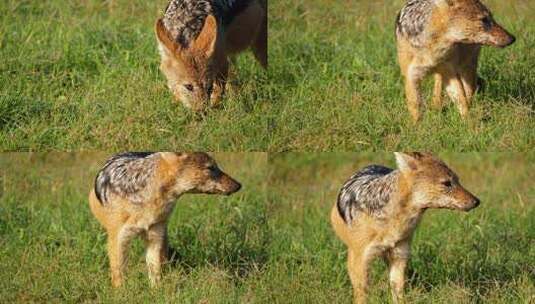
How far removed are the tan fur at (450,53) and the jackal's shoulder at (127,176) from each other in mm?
2330

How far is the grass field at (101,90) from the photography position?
9.95m

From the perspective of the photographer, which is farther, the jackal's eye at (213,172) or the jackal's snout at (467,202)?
the jackal's eye at (213,172)

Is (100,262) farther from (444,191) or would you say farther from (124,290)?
(444,191)

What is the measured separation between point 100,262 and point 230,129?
155 cm

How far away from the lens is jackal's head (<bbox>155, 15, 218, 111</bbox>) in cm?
977

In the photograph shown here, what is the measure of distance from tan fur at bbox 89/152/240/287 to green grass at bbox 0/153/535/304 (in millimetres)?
338

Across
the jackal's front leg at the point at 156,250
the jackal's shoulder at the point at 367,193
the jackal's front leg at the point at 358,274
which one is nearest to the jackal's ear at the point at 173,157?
the jackal's front leg at the point at 156,250

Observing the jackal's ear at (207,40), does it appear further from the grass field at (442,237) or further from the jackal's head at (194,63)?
the grass field at (442,237)

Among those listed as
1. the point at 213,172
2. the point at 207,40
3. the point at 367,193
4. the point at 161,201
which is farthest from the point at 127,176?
the point at 367,193

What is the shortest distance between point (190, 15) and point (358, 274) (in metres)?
2.75

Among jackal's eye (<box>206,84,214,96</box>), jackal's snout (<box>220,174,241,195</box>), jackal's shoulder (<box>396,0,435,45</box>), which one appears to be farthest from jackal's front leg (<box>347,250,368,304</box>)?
jackal's shoulder (<box>396,0,435,45</box>)

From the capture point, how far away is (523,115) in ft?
33.1

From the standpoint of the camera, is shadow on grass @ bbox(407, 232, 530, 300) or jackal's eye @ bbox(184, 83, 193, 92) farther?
jackal's eye @ bbox(184, 83, 193, 92)

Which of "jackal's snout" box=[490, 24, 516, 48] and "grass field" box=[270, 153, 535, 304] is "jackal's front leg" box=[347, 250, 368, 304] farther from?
"jackal's snout" box=[490, 24, 516, 48]
